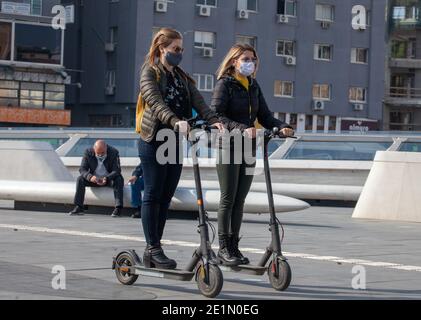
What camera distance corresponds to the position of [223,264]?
9633 millimetres

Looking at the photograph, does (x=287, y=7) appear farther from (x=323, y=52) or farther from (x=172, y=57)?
(x=172, y=57)

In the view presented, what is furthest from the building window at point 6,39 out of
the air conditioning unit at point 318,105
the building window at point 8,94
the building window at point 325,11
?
the building window at point 325,11

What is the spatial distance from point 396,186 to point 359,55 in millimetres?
59668

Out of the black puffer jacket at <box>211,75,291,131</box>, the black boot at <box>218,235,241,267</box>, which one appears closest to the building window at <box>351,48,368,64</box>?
the black puffer jacket at <box>211,75,291,131</box>

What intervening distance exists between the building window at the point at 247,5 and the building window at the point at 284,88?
4937mm

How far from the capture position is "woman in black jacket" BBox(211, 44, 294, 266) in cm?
984

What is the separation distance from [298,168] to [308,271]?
17.2 meters

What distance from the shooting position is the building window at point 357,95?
78312mm

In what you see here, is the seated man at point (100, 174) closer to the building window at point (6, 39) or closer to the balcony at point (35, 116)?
the balcony at point (35, 116)

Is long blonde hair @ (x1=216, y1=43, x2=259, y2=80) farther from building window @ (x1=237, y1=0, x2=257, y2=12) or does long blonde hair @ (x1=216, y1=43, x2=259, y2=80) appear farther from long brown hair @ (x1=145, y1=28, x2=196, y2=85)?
building window @ (x1=237, y1=0, x2=257, y2=12)

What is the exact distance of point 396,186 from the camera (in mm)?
19562

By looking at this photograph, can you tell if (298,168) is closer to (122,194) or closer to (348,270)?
(122,194)

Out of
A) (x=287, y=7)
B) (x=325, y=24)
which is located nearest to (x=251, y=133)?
(x=287, y=7)
